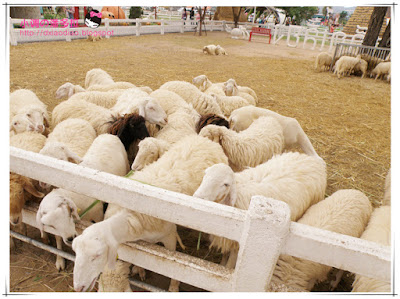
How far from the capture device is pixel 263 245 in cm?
132

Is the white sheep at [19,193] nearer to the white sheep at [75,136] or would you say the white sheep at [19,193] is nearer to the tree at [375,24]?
the white sheep at [75,136]

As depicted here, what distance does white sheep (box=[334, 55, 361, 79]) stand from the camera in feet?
36.2

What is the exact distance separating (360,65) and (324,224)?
1148 centimetres

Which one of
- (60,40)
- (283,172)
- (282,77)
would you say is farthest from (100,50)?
(283,172)

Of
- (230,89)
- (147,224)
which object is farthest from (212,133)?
(230,89)

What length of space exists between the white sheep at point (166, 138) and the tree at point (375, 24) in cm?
1225

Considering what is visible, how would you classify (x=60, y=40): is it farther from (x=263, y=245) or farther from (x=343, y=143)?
(x=263, y=245)

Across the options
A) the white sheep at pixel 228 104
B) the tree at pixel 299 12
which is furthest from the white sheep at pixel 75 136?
the tree at pixel 299 12

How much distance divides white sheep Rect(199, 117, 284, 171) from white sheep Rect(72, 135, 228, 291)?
1.06ft

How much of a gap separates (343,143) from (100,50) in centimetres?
1098

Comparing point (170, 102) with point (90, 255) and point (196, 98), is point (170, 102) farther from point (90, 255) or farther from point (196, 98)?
point (90, 255)

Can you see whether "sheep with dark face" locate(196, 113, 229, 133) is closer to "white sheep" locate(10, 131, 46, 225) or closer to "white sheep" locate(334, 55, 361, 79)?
"white sheep" locate(10, 131, 46, 225)

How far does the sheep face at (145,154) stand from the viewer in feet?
9.11

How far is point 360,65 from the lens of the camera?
11.3 m
